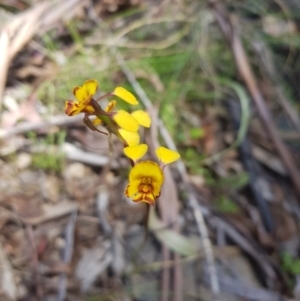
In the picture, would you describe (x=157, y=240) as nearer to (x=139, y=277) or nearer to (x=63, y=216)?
(x=139, y=277)

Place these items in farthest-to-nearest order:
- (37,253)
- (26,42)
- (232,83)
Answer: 1. (232,83)
2. (26,42)
3. (37,253)

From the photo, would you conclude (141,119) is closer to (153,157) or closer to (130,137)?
(130,137)

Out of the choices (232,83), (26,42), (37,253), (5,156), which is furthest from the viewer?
(232,83)

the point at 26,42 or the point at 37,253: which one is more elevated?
the point at 26,42

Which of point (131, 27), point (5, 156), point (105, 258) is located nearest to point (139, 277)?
point (105, 258)


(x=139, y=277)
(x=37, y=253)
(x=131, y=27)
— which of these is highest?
(x=131, y=27)

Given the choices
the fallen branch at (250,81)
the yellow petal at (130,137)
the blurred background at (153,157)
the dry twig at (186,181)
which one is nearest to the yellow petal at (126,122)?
the yellow petal at (130,137)

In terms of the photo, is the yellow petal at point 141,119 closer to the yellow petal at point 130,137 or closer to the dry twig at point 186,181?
the yellow petal at point 130,137
